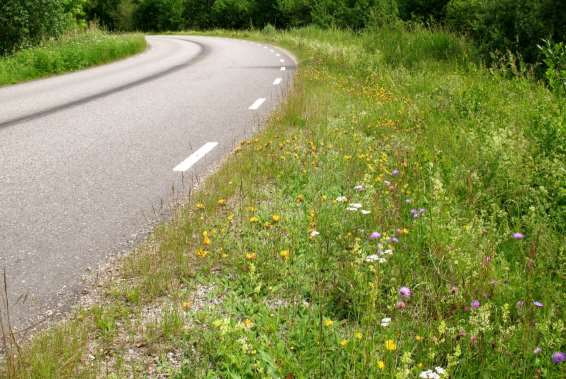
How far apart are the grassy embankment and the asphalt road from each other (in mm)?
447

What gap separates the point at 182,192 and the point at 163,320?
2376 mm

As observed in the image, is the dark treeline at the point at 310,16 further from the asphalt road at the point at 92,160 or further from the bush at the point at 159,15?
the asphalt road at the point at 92,160

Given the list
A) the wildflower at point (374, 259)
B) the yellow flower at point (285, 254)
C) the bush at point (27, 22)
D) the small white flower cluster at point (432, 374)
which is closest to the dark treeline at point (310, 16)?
the bush at point (27, 22)

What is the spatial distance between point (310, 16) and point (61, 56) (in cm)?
3591

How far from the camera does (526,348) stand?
2486 millimetres

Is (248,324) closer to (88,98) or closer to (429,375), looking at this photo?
(429,375)

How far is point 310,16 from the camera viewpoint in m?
48.8

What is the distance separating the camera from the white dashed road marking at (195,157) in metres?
5.89

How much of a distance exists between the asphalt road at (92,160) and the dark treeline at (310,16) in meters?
4.83

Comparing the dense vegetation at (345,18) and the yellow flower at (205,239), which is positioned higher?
the dense vegetation at (345,18)

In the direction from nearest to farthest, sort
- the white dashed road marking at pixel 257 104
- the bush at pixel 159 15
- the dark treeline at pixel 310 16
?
the white dashed road marking at pixel 257 104 < the dark treeline at pixel 310 16 < the bush at pixel 159 15

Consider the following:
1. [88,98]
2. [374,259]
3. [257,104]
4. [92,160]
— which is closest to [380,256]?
[374,259]

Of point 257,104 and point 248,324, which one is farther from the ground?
point 248,324

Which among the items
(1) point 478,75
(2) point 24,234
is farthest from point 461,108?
(2) point 24,234
